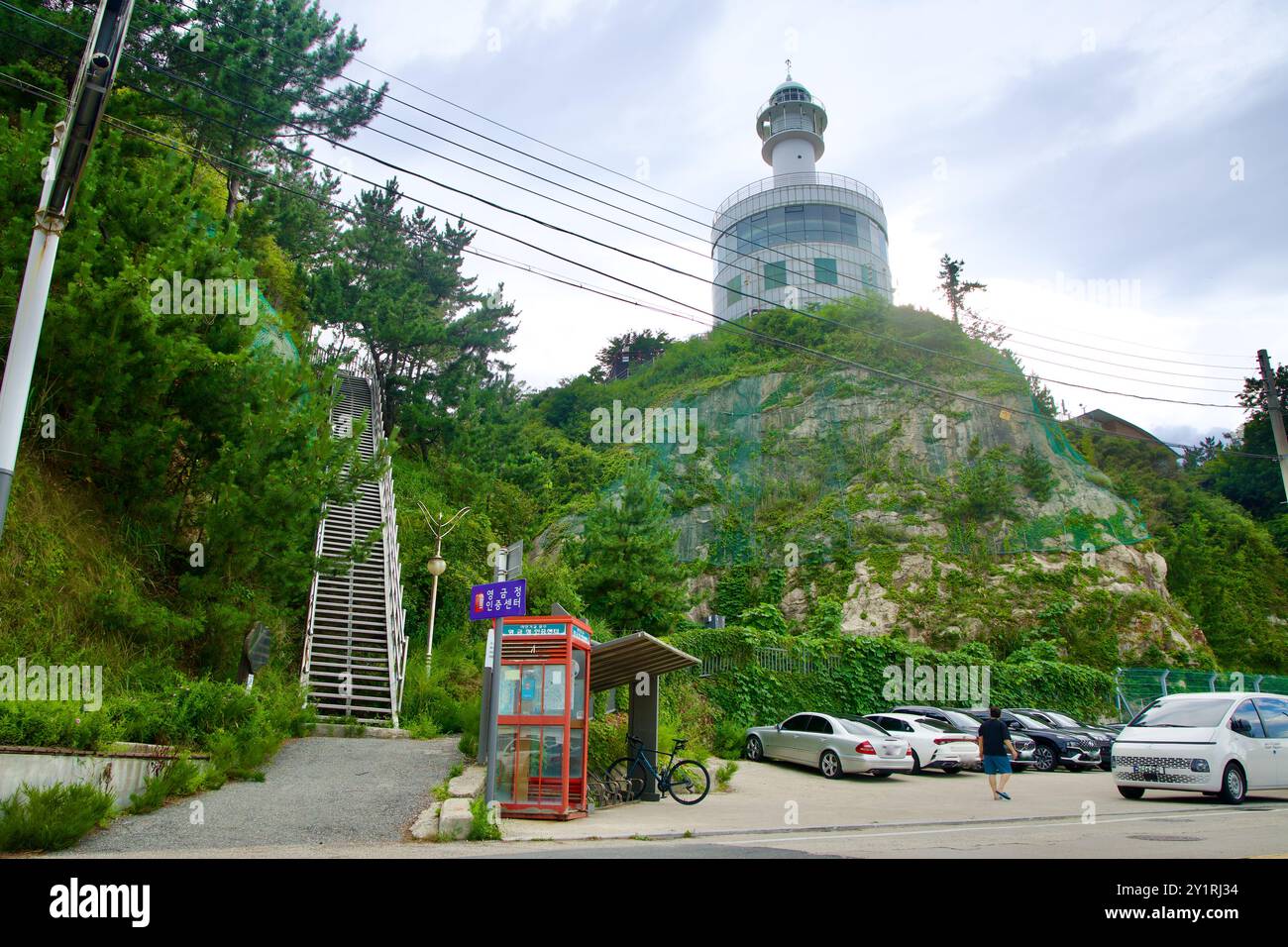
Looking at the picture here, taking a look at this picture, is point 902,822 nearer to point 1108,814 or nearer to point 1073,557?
point 1108,814

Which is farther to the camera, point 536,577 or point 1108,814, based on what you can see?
point 536,577

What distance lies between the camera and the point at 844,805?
44.0ft

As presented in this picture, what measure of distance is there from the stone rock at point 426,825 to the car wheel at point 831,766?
11.1m

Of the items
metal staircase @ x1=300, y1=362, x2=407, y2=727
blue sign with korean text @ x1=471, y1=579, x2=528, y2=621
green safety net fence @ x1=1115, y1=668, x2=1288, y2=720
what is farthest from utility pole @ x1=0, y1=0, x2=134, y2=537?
green safety net fence @ x1=1115, y1=668, x2=1288, y2=720

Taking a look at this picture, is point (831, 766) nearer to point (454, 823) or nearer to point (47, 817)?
point (454, 823)

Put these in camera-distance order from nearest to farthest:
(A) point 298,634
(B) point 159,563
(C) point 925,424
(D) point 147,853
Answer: (D) point 147,853 < (B) point 159,563 < (A) point 298,634 < (C) point 925,424

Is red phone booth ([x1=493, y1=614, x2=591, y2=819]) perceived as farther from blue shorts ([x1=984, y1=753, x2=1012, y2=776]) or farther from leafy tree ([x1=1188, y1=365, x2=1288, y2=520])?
leafy tree ([x1=1188, y1=365, x2=1288, y2=520])

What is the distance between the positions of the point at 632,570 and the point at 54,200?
1687 cm

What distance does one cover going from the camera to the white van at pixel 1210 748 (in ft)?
39.5

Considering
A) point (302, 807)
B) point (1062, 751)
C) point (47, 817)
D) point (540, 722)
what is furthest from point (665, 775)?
point (1062, 751)

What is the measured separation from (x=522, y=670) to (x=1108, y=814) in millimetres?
8392

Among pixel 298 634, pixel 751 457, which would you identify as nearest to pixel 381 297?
pixel 298 634

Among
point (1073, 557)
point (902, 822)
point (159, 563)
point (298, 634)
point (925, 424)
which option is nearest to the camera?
point (902, 822)

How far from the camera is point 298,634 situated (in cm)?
1756
